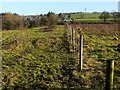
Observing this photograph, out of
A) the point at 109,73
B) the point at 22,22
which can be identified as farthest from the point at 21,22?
the point at 109,73

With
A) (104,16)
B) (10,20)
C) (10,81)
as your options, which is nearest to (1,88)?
(10,81)

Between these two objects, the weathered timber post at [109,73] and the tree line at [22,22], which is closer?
the weathered timber post at [109,73]

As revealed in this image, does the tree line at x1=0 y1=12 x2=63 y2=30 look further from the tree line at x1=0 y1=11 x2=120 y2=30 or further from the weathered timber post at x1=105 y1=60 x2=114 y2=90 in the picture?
the weathered timber post at x1=105 y1=60 x2=114 y2=90

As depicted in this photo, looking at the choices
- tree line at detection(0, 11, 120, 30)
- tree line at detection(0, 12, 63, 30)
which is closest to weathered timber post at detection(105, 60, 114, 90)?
tree line at detection(0, 11, 120, 30)

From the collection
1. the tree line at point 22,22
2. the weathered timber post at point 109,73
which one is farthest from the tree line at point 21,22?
the weathered timber post at point 109,73

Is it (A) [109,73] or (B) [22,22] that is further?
(B) [22,22]

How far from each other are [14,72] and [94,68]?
311 centimetres

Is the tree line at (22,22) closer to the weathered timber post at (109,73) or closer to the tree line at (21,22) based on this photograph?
the tree line at (21,22)

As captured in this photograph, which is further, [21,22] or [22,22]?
[22,22]

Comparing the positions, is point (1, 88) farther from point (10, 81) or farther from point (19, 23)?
point (19, 23)

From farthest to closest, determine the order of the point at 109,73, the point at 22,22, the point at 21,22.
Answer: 1. the point at 22,22
2. the point at 21,22
3. the point at 109,73

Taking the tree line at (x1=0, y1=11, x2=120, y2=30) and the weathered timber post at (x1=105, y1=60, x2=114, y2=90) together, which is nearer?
the weathered timber post at (x1=105, y1=60, x2=114, y2=90)

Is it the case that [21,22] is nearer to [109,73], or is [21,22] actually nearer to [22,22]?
[22,22]

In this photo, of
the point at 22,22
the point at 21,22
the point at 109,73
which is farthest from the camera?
the point at 22,22
